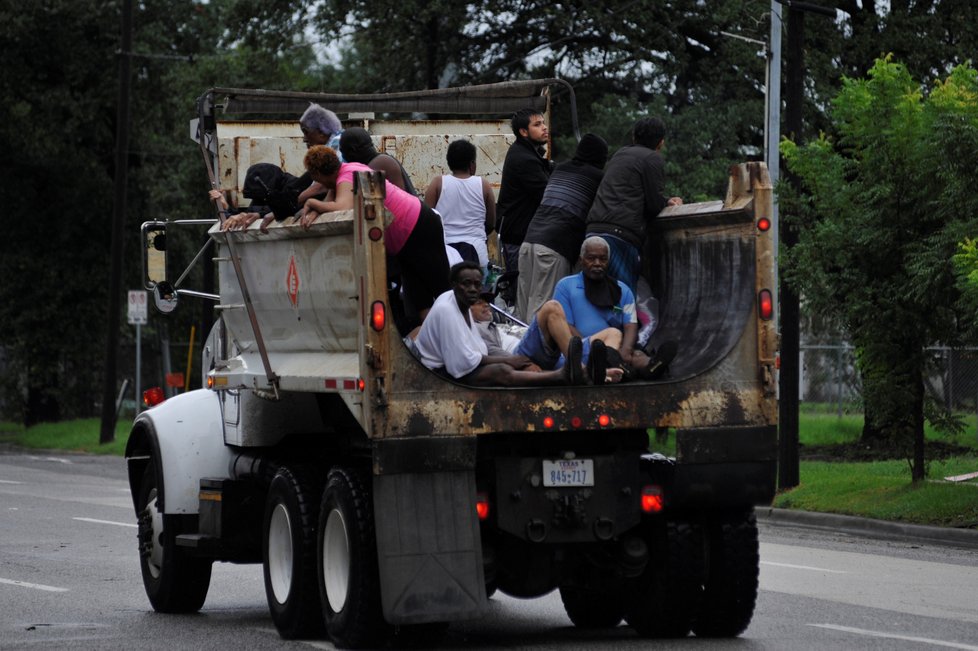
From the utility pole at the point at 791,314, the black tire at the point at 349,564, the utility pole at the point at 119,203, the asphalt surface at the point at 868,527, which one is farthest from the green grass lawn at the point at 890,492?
A: the utility pole at the point at 119,203

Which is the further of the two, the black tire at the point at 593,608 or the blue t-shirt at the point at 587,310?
the black tire at the point at 593,608

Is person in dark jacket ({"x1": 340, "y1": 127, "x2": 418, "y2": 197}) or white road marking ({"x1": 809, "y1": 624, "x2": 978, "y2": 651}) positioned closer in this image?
white road marking ({"x1": 809, "y1": 624, "x2": 978, "y2": 651})

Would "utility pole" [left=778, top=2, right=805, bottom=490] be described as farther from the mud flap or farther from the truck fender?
the mud flap

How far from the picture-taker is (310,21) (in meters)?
33.9

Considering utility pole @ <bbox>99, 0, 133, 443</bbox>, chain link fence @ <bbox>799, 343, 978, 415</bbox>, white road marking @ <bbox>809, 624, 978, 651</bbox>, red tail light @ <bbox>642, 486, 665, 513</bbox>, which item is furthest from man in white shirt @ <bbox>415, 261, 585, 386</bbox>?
utility pole @ <bbox>99, 0, 133, 443</bbox>

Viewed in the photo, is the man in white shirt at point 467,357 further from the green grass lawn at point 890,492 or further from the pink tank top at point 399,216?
the green grass lawn at point 890,492

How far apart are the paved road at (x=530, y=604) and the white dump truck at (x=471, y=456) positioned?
0.40 metres

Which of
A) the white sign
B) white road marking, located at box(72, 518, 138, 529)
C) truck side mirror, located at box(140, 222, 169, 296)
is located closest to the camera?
truck side mirror, located at box(140, 222, 169, 296)

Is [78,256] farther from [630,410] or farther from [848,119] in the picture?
[630,410]

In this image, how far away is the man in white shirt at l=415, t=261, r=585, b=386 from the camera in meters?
9.06

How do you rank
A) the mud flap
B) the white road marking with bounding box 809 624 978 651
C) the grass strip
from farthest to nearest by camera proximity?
the grass strip
the white road marking with bounding box 809 624 978 651
the mud flap

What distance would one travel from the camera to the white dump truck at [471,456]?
866cm

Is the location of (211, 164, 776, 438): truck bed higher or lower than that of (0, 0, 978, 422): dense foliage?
lower

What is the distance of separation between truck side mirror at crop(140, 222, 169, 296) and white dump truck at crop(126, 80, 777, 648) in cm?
63
